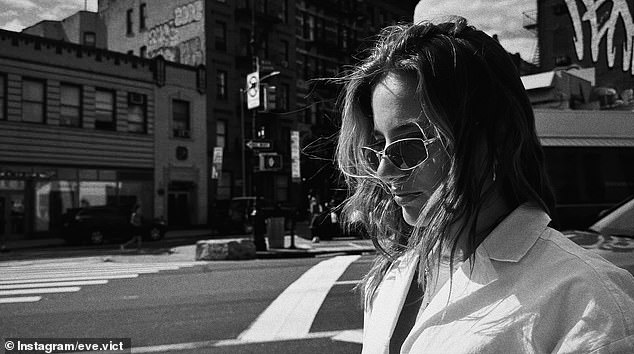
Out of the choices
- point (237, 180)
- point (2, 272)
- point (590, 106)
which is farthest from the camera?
point (237, 180)

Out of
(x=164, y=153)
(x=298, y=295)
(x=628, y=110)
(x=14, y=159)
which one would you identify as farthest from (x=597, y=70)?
(x=164, y=153)

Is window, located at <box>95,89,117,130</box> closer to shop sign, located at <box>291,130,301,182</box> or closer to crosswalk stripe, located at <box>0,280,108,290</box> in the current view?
shop sign, located at <box>291,130,301,182</box>

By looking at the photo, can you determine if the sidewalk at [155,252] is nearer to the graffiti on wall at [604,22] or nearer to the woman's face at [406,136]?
the graffiti on wall at [604,22]

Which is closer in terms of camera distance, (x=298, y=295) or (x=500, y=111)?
(x=500, y=111)

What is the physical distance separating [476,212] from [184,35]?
117 ft

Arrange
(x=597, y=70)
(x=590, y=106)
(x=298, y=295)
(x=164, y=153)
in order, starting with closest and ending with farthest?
(x=298, y=295)
(x=597, y=70)
(x=590, y=106)
(x=164, y=153)

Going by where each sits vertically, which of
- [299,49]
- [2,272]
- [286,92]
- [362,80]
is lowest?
[2,272]

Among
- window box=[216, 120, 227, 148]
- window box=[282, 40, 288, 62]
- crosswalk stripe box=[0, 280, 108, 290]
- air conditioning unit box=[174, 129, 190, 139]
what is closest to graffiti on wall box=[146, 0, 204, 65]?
window box=[216, 120, 227, 148]

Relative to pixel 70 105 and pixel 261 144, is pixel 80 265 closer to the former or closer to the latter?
pixel 261 144

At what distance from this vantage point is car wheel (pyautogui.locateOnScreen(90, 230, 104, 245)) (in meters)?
22.3

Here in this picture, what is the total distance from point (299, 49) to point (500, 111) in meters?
39.6

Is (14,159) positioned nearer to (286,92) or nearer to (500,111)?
(286,92)

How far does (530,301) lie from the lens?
1113mm

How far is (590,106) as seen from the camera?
38.0 feet
